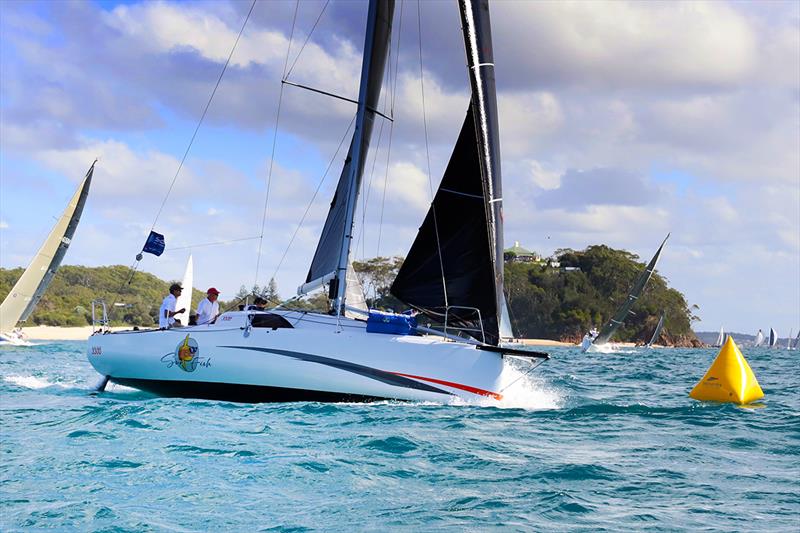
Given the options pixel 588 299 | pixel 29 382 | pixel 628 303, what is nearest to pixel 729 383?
pixel 29 382

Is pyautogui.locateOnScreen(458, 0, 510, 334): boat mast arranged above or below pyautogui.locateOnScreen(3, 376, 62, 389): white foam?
above

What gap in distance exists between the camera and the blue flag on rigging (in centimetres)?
1485

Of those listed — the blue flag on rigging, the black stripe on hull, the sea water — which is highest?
the blue flag on rigging

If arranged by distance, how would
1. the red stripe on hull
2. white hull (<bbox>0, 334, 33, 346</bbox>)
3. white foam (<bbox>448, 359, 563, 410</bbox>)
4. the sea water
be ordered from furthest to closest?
white hull (<bbox>0, 334, 33, 346</bbox>), white foam (<bbox>448, 359, 563, 410</bbox>), the red stripe on hull, the sea water

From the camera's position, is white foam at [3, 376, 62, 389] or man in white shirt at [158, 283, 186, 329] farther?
white foam at [3, 376, 62, 389]

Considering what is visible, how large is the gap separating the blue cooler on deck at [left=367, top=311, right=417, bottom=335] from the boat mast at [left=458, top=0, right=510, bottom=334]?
150cm

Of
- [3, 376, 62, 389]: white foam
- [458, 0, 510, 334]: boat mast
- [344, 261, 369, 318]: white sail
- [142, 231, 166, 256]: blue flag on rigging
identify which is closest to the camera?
[458, 0, 510, 334]: boat mast

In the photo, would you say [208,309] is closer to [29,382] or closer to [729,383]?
[29,382]

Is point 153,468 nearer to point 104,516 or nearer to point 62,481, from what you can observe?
point 62,481

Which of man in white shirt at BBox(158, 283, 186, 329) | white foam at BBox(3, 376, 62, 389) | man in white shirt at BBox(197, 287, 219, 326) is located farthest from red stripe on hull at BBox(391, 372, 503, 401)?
white foam at BBox(3, 376, 62, 389)

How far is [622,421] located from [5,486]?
757 cm

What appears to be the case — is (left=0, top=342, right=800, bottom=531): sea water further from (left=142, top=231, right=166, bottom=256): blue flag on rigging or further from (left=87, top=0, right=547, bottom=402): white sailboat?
(left=142, top=231, right=166, bottom=256): blue flag on rigging

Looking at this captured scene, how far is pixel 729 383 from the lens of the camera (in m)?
14.3

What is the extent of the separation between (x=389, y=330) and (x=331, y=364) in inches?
37.2
